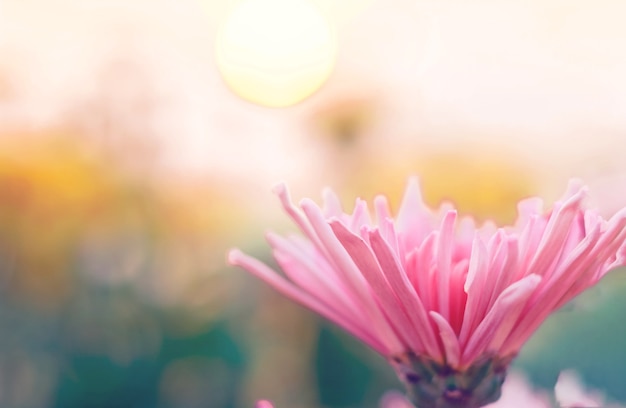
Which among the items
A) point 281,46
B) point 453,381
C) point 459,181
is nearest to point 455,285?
point 453,381

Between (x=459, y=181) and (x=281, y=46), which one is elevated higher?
(x=281, y=46)

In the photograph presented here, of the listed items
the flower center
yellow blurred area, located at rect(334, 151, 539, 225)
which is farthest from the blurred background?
the flower center

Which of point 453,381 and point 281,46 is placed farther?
point 281,46

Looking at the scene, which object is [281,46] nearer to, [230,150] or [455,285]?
[230,150]

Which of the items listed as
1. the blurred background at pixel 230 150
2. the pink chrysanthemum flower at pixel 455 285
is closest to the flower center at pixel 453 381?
the pink chrysanthemum flower at pixel 455 285

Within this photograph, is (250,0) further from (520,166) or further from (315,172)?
(520,166)

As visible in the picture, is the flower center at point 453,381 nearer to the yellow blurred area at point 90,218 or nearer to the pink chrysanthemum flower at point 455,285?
the pink chrysanthemum flower at point 455,285

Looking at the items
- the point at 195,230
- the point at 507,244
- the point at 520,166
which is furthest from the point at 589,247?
the point at 195,230
